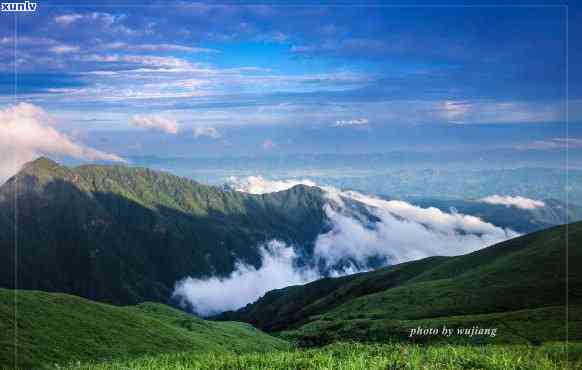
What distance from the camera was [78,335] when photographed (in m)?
46.8

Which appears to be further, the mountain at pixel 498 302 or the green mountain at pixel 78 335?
the mountain at pixel 498 302

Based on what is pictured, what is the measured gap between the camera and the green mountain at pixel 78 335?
135ft

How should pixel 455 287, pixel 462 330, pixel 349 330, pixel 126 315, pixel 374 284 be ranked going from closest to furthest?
pixel 126 315 → pixel 462 330 → pixel 349 330 → pixel 455 287 → pixel 374 284

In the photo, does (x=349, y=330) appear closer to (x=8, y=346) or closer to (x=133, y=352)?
(x=133, y=352)

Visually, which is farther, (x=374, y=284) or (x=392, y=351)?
(x=374, y=284)

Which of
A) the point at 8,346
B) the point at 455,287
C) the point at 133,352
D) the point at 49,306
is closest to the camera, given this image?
the point at 8,346

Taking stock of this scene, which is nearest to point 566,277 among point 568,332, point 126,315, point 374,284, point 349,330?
point 568,332

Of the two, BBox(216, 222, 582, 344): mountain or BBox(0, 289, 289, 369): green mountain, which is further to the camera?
BBox(216, 222, 582, 344): mountain

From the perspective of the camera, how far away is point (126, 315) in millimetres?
56844

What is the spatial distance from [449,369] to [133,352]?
36568 millimetres

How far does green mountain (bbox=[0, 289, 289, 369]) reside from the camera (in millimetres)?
41031

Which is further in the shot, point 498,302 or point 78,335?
point 498,302

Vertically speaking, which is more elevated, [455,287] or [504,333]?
[455,287]

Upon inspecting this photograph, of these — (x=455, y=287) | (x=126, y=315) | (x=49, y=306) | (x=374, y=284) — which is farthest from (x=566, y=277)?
(x=374, y=284)
